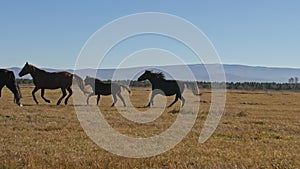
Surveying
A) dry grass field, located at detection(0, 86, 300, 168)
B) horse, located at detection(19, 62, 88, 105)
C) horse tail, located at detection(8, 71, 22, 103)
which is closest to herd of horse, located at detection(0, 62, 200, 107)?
horse, located at detection(19, 62, 88, 105)

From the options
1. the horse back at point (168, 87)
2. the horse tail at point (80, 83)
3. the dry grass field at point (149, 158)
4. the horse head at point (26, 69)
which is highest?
the horse head at point (26, 69)

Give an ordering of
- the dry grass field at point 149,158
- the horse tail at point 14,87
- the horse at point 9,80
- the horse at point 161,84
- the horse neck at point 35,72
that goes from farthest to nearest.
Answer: the horse at point 161,84
the horse neck at point 35,72
the horse at point 9,80
the horse tail at point 14,87
the dry grass field at point 149,158

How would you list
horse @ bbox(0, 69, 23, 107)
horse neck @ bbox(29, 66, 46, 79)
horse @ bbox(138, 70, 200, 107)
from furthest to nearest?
horse @ bbox(138, 70, 200, 107), horse neck @ bbox(29, 66, 46, 79), horse @ bbox(0, 69, 23, 107)

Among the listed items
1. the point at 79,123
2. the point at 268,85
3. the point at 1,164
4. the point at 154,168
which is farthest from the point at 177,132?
the point at 268,85

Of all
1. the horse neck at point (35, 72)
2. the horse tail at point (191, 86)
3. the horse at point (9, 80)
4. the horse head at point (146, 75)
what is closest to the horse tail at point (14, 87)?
the horse at point (9, 80)

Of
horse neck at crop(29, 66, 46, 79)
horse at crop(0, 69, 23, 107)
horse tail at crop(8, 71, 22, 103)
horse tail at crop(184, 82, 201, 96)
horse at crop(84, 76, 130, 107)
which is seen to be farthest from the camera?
horse tail at crop(184, 82, 201, 96)

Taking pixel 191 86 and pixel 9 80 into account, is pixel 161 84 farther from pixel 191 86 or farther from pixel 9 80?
pixel 9 80

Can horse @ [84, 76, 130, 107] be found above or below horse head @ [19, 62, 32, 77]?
below

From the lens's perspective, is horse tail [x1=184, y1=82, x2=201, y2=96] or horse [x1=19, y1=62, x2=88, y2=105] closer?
horse [x1=19, y1=62, x2=88, y2=105]

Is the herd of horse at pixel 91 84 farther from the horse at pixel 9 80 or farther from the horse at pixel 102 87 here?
the horse at pixel 9 80

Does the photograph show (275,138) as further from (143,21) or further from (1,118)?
(1,118)

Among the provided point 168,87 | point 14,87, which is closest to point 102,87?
point 168,87

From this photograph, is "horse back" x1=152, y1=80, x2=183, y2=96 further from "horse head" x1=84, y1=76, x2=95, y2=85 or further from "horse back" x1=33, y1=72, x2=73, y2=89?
"horse back" x1=33, y1=72, x2=73, y2=89

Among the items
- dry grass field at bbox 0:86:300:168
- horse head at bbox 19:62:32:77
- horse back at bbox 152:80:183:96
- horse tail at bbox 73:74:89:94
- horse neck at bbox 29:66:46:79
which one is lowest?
dry grass field at bbox 0:86:300:168
